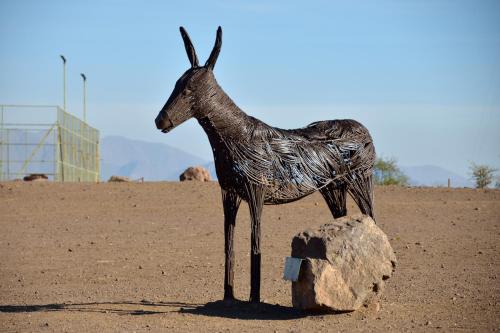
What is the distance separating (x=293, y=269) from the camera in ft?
37.6

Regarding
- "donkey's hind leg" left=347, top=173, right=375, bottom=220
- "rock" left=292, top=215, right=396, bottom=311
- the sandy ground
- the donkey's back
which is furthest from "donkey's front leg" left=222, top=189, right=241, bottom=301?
"donkey's hind leg" left=347, top=173, right=375, bottom=220

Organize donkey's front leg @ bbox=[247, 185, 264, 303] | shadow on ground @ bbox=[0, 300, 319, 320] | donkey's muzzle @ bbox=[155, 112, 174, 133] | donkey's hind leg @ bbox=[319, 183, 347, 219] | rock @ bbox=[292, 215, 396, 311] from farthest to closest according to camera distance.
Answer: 1. donkey's hind leg @ bbox=[319, 183, 347, 219]
2. shadow on ground @ bbox=[0, 300, 319, 320]
3. donkey's front leg @ bbox=[247, 185, 264, 303]
4. donkey's muzzle @ bbox=[155, 112, 174, 133]
5. rock @ bbox=[292, 215, 396, 311]

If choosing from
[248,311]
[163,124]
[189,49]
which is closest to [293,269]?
[248,311]

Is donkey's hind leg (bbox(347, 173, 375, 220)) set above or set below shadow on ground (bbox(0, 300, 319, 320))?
above

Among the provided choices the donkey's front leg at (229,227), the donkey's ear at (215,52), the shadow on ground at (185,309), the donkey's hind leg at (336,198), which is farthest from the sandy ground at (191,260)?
the donkey's ear at (215,52)

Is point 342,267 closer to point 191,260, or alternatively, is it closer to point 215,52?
point 215,52

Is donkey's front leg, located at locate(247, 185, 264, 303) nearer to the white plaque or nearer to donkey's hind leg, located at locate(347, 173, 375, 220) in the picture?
the white plaque

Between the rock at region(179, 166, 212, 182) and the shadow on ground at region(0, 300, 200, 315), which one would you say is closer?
the shadow on ground at region(0, 300, 200, 315)

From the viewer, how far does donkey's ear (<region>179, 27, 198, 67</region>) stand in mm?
12297

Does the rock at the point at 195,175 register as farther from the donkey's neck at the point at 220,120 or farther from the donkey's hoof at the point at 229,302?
the donkey's neck at the point at 220,120

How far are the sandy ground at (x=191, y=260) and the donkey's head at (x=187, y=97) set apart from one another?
104 inches

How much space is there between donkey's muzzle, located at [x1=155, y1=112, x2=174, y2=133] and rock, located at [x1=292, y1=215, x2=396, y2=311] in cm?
226

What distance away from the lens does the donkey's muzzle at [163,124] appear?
11938 millimetres

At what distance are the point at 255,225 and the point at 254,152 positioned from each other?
3.20 feet
